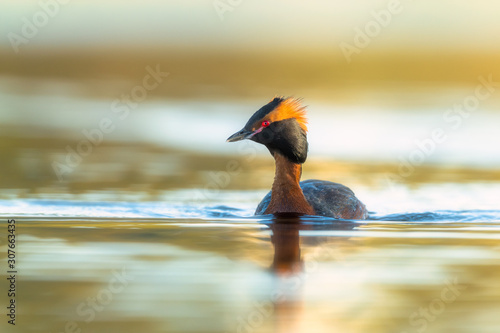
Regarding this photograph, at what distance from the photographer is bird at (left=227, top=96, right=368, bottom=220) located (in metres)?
13.7

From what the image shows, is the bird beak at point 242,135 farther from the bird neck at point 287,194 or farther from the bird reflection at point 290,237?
the bird reflection at point 290,237

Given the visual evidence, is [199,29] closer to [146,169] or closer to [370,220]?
[146,169]

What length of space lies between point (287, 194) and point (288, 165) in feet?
1.53

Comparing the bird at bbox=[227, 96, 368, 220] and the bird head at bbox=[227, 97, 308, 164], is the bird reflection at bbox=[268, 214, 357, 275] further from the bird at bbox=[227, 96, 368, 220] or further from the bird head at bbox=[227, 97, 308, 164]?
the bird head at bbox=[227, 97, 308, 164]

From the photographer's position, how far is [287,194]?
13.8 m

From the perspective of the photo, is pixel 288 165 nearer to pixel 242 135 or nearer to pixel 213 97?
pixel 242 135

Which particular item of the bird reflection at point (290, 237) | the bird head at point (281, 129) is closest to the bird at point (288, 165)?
the bird head at point (281, 129)

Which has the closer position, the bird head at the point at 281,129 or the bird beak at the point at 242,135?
the bird beak at the point at 242,135

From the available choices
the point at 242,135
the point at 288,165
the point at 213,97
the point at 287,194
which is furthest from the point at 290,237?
the point at 213,97

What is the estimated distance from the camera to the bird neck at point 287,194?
1370 cm

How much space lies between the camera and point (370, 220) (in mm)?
13805

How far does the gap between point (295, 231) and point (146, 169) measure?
18.4 feet

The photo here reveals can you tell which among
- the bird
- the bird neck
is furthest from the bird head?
the bird neck

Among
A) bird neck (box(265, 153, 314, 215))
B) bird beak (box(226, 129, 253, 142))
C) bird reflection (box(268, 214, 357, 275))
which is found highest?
bird beak (box(226, 129, 253, 142))
